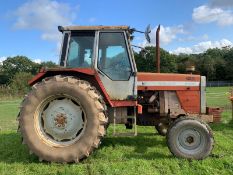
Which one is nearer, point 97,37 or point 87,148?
point 87,148

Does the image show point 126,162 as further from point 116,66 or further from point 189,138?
point 116,66

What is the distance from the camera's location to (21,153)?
7.76 m

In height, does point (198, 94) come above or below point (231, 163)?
above

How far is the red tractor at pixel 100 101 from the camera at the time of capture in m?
7.04

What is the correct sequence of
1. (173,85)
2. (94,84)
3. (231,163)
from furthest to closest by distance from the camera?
(173,85), (94,84), (231,163)

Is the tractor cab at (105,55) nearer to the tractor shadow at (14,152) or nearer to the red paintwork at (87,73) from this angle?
the red paintwork at (87,73)

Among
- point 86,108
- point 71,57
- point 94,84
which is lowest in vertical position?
point 86,108

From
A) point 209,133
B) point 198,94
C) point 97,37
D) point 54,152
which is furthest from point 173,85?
point 54,152

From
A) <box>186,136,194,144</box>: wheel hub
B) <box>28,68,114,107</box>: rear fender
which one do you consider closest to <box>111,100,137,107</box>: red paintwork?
<box>28,68,114,107</box>: rear fender

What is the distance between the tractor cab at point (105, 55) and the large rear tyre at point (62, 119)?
543 millimetres

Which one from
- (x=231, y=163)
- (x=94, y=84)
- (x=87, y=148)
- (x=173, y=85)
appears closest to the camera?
(x=231, y=163)

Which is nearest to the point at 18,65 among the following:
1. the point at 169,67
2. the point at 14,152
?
the point at 169,67

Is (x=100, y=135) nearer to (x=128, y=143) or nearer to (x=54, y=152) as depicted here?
(x=54, y=152)

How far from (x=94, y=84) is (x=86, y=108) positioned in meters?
0.69
